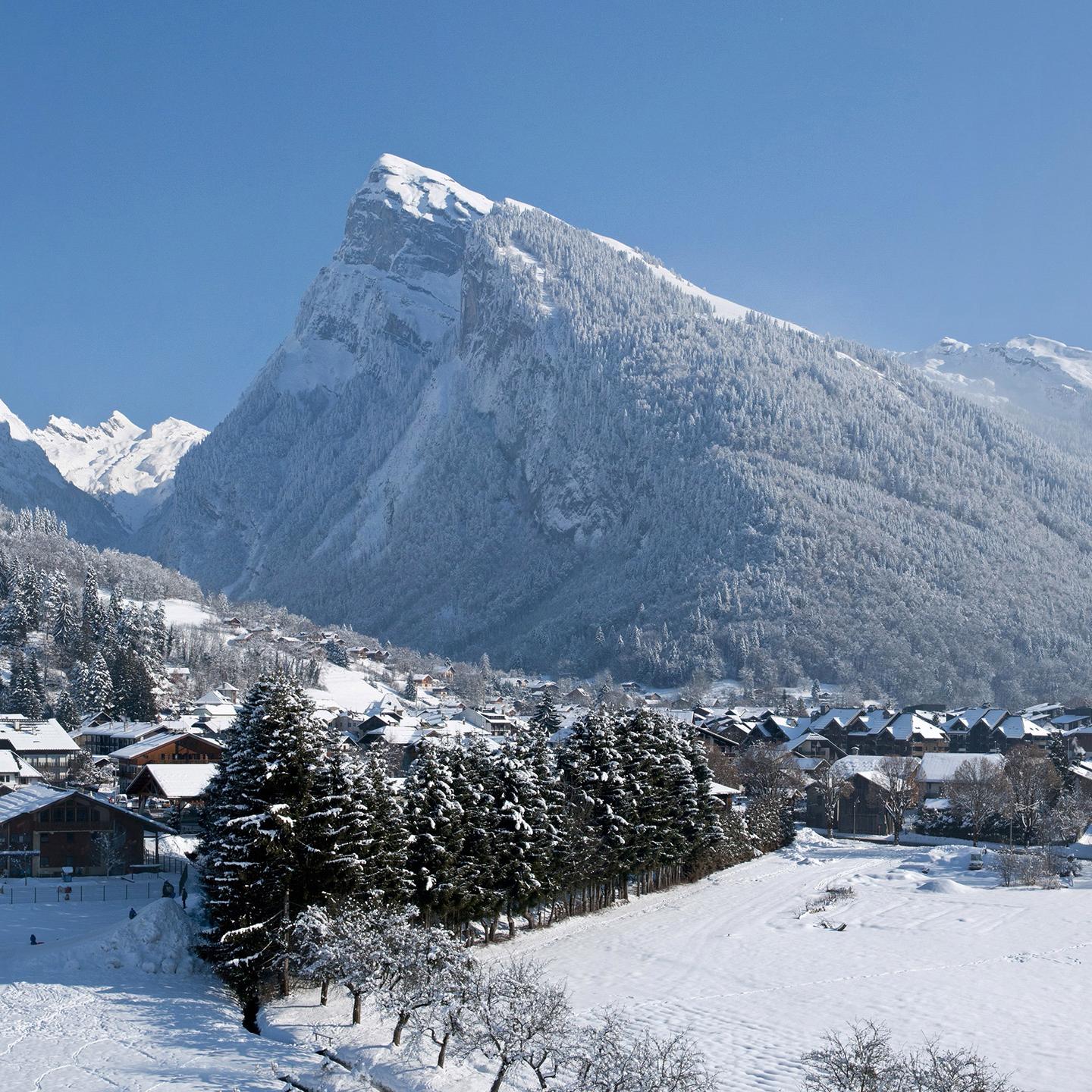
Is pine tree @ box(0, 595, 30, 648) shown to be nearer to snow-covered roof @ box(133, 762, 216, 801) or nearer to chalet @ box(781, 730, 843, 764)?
A: snow-covered roof @ box(133, 762, 216, 801)

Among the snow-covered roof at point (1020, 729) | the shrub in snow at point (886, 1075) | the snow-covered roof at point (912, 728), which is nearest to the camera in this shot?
the shrub in snow at point (886, 1075)

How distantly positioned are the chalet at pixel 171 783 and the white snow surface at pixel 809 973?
2591 centimetres

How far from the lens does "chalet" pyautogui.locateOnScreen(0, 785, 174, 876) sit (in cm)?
6203

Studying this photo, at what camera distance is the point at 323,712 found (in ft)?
428

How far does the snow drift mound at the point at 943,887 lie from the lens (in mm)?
72312

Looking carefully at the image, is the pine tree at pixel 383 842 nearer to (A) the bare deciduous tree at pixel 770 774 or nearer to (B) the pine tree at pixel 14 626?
(A) the bare deciduous tree at pixel 770 774

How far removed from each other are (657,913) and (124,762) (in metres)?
49.2

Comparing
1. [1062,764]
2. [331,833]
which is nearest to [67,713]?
[331,833]

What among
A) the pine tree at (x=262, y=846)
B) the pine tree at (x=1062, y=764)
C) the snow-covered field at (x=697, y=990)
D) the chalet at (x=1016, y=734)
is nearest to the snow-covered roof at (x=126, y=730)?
the snow-covered field at (x=697, y=990)

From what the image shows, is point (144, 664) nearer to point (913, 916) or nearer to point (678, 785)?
point (678, 785)

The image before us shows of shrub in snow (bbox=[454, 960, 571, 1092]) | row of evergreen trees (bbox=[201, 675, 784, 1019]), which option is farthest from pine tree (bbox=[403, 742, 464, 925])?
shrub in snow (bbox=[454, 960, 571, 1092])

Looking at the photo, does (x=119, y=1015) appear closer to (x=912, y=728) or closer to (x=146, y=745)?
(x=146, y=745)

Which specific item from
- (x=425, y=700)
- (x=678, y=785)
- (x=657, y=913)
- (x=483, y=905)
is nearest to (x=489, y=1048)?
(x=483, y=905)

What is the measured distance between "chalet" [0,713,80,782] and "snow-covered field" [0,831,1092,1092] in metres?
47.3
